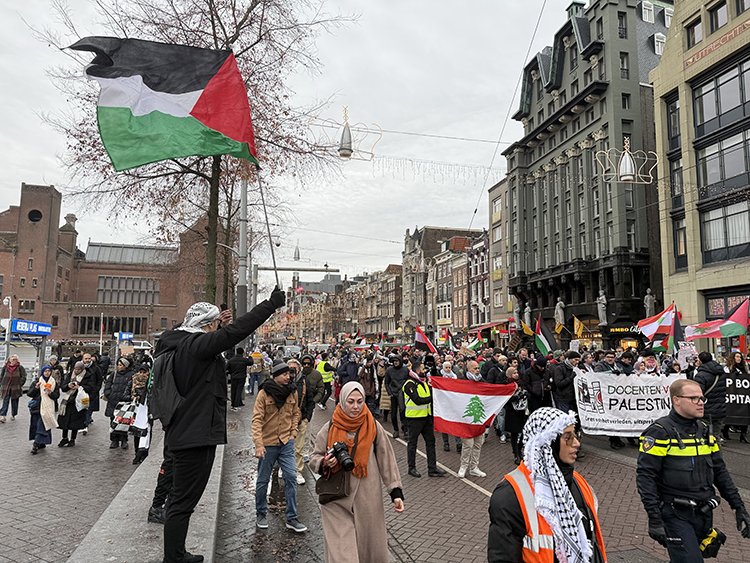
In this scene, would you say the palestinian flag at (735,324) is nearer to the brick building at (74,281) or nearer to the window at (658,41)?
the window at (658,41)

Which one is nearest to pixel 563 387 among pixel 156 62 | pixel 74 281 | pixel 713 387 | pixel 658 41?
pixel 713 387

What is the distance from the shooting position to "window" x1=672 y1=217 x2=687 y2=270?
2964 centimetres

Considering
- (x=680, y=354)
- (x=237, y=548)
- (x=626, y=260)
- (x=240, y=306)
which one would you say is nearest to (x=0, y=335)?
(x=240, y=306)

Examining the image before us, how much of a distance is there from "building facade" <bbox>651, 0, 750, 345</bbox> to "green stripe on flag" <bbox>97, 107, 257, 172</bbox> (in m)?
26.3

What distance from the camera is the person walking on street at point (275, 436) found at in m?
6.05

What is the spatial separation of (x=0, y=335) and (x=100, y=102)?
89.6ft

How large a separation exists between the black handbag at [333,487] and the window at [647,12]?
154 feet

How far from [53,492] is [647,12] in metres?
47.9

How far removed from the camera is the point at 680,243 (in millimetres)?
30031

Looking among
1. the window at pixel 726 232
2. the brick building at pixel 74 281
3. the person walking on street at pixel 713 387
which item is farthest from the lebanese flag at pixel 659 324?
the brick building at pixel 74 281

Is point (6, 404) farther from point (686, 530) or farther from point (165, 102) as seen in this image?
point (686, 530)

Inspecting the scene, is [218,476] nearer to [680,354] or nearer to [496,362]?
[496,362]

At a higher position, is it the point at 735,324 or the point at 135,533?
the point at 735,324

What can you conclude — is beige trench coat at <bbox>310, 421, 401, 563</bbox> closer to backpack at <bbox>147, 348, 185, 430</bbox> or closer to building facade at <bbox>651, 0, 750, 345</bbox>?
backpack at <bbox>147, 348, 185, 430</bbox>
